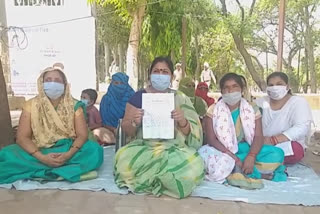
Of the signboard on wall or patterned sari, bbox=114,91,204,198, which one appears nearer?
patterned sari, bbox=114,91,204,198

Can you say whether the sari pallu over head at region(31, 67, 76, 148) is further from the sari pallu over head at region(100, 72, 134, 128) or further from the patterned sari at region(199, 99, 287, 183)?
the sari pallu over head at region(100, 72, 134, 128)

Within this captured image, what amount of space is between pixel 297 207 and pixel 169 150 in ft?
3.76

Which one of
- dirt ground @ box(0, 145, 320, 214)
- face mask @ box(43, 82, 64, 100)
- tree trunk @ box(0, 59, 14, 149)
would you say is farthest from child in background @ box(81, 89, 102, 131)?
dirt ground @ box(0, 145, 320, 214)

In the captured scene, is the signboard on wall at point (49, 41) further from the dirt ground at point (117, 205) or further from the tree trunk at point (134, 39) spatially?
the dirt ground at point (117, 205)

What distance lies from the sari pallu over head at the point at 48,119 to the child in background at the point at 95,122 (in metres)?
1.58

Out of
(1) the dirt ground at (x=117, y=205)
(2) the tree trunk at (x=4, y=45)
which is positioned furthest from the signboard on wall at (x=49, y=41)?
(1) the dirt ground at (x=117, y=205)

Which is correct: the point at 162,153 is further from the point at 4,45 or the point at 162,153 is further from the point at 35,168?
the point at 4,45

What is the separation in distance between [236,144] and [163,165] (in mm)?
824

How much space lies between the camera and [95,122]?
586 cm

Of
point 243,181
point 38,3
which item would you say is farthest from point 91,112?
point 38,3

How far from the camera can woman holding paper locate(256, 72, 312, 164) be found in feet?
14.1

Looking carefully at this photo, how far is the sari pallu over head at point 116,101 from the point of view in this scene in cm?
566

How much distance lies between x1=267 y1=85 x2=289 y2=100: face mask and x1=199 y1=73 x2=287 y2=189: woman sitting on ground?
1.69 feet

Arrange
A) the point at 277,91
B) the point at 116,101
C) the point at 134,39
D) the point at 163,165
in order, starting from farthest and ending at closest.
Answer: the point at 134,39, the point at 116,101, the point at 277,91, the point at 163,165
